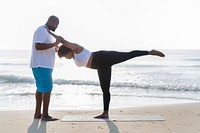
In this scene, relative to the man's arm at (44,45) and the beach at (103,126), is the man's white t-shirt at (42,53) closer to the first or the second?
the man's arm at (44,45)

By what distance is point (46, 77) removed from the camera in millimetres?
5809

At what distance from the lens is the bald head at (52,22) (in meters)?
5.92

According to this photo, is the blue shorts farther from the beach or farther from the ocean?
the ocean

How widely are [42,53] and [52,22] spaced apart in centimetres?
52

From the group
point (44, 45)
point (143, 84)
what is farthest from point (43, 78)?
point (143, 84)

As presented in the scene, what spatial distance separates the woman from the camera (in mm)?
5887

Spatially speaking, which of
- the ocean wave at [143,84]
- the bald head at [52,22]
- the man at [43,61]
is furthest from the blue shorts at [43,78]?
the ocean wave at [143,84]

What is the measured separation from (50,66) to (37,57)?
0.78 feet

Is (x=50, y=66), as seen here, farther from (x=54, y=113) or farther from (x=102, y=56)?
(x=54, y=113)

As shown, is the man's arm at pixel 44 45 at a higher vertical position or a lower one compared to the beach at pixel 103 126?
higher

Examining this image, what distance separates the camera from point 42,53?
19.1 feet

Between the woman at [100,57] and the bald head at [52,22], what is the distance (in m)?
0.24

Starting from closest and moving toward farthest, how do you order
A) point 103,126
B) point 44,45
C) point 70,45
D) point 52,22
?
point 103,126 < point 44,45 < point 70,45 < point 52,22

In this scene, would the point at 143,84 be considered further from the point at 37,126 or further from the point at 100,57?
the point at 37,126
